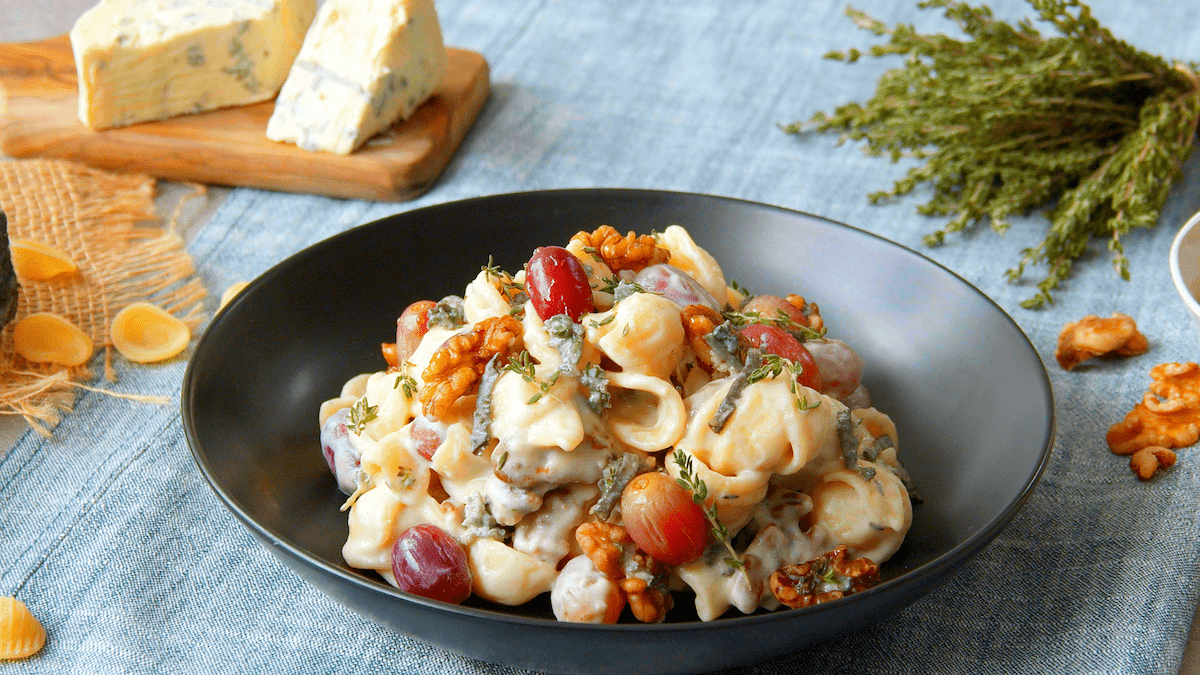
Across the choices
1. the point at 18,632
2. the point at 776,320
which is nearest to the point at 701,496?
the point at 776,320

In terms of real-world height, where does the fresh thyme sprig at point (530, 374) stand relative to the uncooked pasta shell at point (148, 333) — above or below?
above

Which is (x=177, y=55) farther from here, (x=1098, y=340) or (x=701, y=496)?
(x=1098, y=340)

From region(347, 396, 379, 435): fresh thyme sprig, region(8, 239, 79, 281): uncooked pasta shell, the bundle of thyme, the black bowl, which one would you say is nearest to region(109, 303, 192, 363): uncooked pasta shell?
region(8, 239, 79, 281): uncooked pasta shell

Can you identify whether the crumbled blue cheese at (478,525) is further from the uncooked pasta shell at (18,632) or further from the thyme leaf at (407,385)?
the uncooked pasta shell at (18,632)

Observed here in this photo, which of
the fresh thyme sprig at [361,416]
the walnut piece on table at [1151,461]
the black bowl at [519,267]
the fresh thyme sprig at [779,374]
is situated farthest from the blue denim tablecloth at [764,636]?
the fresh thyme sprig at [779,374]

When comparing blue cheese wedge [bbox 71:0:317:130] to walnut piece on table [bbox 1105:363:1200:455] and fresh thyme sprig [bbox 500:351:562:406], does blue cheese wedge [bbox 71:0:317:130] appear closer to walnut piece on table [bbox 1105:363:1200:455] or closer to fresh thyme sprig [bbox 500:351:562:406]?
fresh thyme sprig [bbox 500:351:562:406]

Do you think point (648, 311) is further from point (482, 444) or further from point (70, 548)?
point (70, 548)

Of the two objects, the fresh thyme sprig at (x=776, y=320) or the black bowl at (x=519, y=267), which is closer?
the black bowl at (x=519, y=267)
